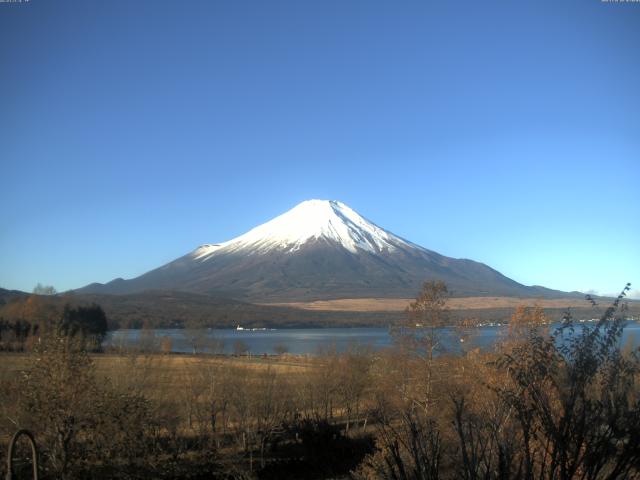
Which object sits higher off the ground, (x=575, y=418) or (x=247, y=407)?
(x=575, y=418)

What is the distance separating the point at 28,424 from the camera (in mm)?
17219

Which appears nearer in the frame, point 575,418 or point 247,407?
point 575,418

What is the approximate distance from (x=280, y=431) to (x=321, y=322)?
123155 mm

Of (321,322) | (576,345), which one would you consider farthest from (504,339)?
(321,322)

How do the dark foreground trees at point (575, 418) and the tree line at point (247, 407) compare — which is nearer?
the dark foreground trees at point (575, 418)

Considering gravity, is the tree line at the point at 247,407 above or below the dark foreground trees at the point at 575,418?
below

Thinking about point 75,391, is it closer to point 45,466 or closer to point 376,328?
point 45,466

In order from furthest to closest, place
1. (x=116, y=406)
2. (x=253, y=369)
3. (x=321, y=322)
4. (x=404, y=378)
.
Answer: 1. (x=321, y=322)
2. (x=253, y=369)
3. (x=404, y=378)
4. (x=116, y=406)

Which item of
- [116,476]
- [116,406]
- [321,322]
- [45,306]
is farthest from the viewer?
[321,322]

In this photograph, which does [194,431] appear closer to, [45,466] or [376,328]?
[45,466]

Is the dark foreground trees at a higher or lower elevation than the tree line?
higher

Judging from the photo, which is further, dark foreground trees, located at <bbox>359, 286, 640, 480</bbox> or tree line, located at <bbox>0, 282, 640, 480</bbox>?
tree line, located at <bbox>0, 282, 640, 480</bbox>

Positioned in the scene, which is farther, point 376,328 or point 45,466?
point 376,328

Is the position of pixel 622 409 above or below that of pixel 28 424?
above
